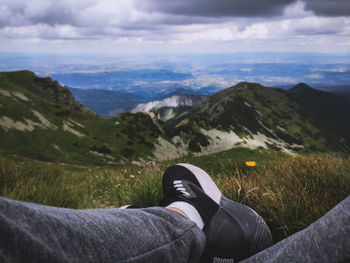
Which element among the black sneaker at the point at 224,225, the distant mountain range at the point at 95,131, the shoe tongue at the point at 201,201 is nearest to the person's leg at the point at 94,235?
the black sneaker at the point at 224,225

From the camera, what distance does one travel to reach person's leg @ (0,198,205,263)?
1138 mm

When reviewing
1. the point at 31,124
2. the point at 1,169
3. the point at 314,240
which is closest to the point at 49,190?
the point at 1,169

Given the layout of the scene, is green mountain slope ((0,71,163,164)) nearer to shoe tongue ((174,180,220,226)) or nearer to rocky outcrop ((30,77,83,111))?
rocky outcrop ((30,77,83,111))

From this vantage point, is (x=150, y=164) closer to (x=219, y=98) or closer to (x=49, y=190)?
(x=49, y=190)

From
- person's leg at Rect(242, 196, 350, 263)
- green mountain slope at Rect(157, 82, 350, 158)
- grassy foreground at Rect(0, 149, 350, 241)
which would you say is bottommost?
green mountain slope at Rect(157, 82, 350, 158)

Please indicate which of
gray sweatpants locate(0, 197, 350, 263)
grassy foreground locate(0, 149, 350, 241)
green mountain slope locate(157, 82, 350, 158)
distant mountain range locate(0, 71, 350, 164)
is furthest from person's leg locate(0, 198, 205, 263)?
green mountain slope locate(157, 82, 350, 158)

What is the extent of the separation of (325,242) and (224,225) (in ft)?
3.70

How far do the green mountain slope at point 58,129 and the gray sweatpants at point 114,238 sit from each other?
199 ft

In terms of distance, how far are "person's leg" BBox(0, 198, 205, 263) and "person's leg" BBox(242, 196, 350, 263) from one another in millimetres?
734

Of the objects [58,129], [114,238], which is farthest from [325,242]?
[58,129]

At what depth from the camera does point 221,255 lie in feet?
7.27

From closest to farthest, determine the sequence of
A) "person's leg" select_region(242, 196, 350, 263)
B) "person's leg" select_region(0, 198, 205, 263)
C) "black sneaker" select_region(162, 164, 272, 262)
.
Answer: "person's leg" select_region(0, 198, 205, 263) < "person's leg" select_region(242, 196, 350, 263) < "black sneaker" select_region(162, 164, 272, 262)

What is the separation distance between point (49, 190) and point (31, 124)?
80375 millimetres

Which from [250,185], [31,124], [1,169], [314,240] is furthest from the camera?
[31,124]
